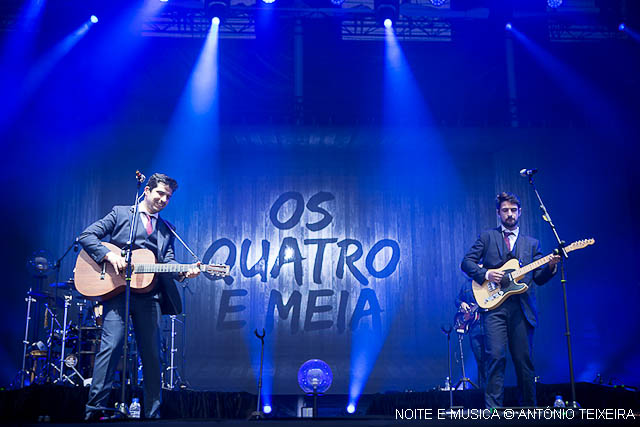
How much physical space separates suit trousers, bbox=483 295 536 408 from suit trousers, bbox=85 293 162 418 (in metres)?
2.67

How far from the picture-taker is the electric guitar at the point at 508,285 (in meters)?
4.95

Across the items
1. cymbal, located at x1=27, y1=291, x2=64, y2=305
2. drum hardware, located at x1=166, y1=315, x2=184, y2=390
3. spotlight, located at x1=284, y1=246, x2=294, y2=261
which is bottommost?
drum hardware, located at x1=166, y1=315, x2=184, y2=390

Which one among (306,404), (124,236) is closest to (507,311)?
(124,236)

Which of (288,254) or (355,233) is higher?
(355,233)

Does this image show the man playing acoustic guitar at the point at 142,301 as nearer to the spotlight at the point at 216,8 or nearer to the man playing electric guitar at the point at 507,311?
the man playing electric guitar at the point at 507,311

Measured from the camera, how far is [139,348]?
14.7 feet

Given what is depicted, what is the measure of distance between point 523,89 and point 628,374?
494 centimetres

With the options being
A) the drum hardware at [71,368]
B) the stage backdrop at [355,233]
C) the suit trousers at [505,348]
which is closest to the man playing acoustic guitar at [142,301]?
Result: the suit trousers at [505,348]

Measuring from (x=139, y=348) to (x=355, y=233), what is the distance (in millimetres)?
6084

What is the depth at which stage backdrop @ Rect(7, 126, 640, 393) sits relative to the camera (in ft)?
31.4

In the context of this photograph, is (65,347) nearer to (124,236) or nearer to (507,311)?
(124,236)

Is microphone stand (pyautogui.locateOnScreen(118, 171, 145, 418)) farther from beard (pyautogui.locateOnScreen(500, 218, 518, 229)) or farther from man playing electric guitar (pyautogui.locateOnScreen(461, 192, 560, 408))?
beard (pyautogui.locateOnScreen(500, 218, 518, 229))

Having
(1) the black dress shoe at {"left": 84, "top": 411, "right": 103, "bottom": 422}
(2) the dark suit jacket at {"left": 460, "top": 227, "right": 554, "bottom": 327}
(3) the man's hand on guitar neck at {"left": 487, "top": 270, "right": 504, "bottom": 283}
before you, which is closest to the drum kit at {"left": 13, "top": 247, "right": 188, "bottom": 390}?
(1) the black dress shoe at {"left": 84, "top": 411, "right": 103, "bottom": 422}

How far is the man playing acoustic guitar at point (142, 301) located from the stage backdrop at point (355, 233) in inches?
195
